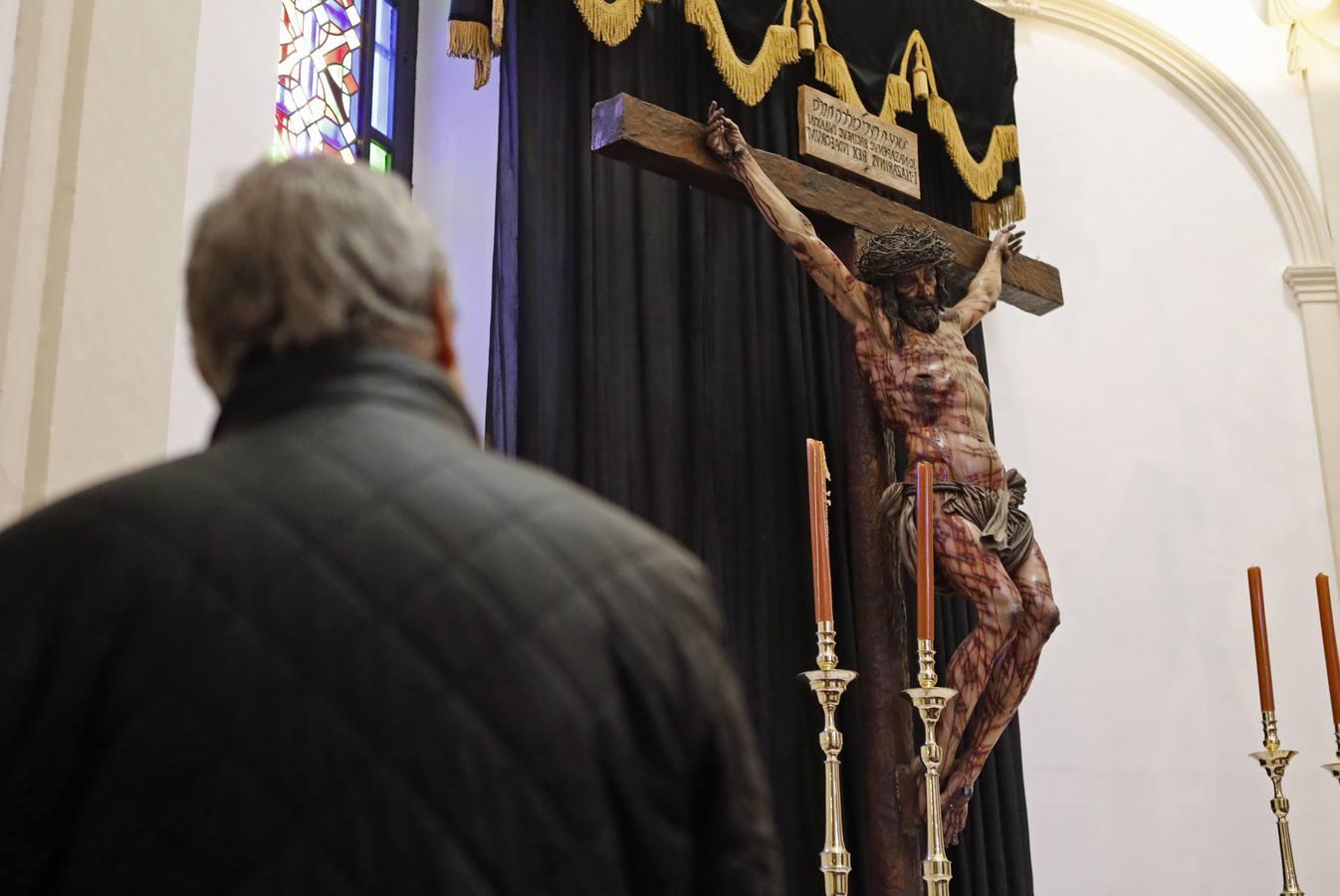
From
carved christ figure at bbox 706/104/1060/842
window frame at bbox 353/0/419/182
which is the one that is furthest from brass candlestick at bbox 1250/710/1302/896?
window frame at bbox 353/0/419/182

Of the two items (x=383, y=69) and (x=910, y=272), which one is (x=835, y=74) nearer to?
(x=910, y=272)

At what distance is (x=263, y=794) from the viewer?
41.4 inches

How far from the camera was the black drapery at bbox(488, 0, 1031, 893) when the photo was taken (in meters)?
4.62

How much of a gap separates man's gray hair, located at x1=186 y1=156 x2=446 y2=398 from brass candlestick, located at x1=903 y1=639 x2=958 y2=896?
2.65m

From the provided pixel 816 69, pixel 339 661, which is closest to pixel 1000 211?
pixel 816 69

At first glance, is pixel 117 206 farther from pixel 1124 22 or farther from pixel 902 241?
pixel 1124 22

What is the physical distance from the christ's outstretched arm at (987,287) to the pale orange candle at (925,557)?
98 centimetres

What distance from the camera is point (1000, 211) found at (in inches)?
228

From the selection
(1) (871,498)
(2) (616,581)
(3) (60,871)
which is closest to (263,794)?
(3) (60,871)

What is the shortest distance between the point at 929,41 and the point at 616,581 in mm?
4912

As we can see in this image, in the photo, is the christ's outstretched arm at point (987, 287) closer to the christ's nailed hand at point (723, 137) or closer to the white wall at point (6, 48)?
the christ's nailed hand at point (723, 137)

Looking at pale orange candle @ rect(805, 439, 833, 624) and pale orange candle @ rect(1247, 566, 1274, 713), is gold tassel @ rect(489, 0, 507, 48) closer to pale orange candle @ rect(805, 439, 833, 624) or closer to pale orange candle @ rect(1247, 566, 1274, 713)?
pale orange candle @ rect(805, 439, 833, 624)

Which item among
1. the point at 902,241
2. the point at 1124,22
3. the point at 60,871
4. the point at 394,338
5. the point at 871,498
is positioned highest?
the point at 1124,22

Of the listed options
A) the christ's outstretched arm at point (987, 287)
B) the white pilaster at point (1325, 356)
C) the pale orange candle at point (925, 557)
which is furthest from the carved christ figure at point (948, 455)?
the white pilaster at point (1325, 356)
